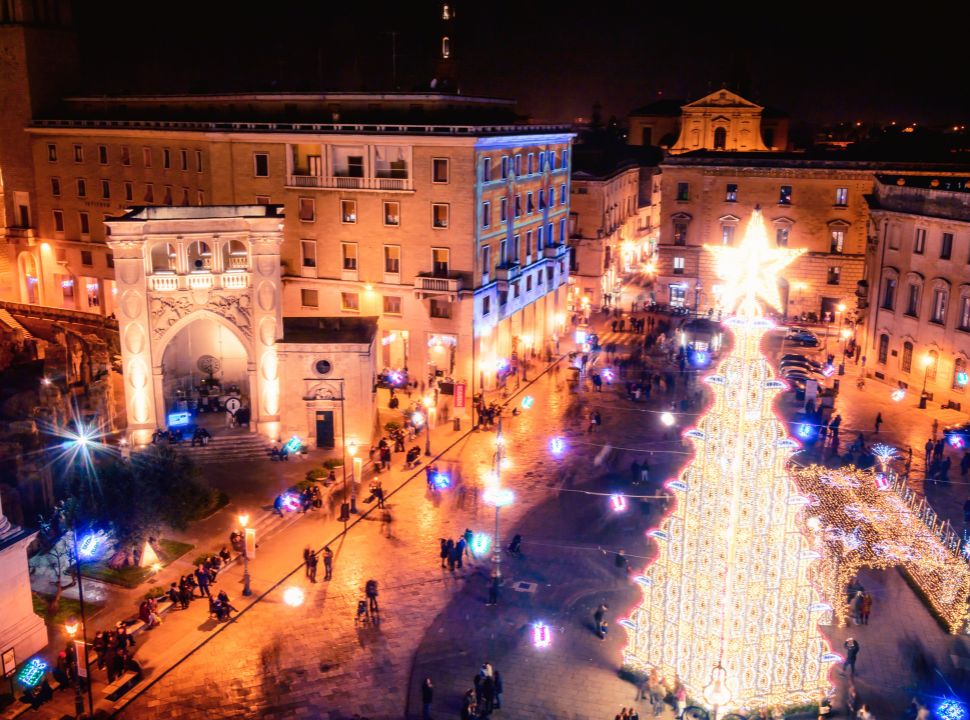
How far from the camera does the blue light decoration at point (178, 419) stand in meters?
40.8

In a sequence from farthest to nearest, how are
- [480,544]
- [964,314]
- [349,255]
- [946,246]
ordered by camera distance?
1. [349,255]
2. [946,246]
3. [964,314]
4. [480,544]

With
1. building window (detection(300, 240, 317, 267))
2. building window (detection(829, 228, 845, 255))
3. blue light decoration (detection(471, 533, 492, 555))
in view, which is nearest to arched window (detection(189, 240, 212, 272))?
building window (detection(300, 240, 317, 267))

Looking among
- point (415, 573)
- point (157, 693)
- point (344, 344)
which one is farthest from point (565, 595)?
point (344, 344)

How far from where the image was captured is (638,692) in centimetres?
2355

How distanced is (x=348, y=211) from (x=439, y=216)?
576 cm

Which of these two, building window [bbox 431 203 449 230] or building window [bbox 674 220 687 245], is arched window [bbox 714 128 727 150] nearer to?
building window [bbox 674 220 687 245]

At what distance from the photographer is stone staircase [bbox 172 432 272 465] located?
132 ft

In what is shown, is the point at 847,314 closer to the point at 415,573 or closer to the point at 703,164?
the point at 703,164

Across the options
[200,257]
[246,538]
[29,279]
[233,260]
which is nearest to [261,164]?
[233,260]

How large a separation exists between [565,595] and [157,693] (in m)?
12.5

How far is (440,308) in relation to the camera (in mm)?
50000

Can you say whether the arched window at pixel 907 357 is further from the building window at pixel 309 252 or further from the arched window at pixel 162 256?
the arched window at pixel 162 256

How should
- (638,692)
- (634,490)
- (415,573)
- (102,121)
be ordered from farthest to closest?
(102,121) → (634,490) → (415,573) → (638,692)

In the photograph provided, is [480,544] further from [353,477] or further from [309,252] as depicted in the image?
[309,252]
